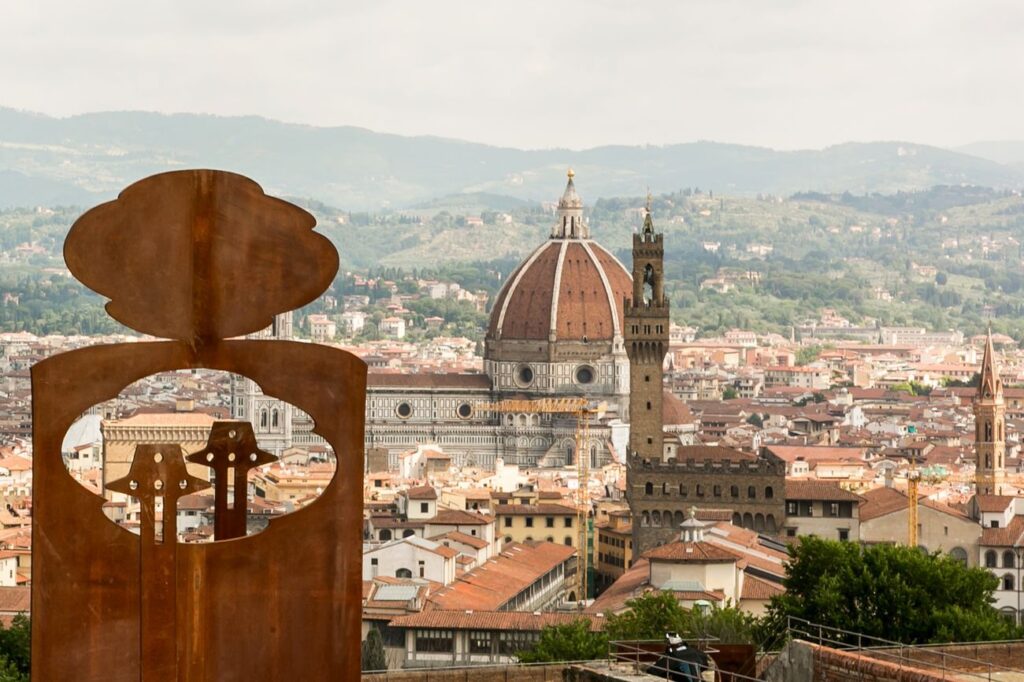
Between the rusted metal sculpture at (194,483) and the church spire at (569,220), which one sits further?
the church spire at (569,220)

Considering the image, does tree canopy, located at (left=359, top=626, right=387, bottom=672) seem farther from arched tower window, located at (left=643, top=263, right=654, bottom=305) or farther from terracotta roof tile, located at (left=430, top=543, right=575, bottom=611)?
arched tower window, located at (left=643, top=263, right=654, bottom=305)

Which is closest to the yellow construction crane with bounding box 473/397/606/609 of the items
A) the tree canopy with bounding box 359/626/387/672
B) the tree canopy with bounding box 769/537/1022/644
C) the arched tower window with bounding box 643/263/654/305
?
the arched tower window with bounding box 643/263/654/305

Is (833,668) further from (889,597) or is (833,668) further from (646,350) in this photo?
(646,350)

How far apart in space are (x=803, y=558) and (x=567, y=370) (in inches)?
2604

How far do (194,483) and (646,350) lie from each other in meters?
48.5

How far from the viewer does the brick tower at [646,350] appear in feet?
174

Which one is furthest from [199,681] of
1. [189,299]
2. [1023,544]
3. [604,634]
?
[1023,544]

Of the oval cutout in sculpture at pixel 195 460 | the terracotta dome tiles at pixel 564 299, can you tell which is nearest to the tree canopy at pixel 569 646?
the oval cutout in sculpture at pixel 195 460

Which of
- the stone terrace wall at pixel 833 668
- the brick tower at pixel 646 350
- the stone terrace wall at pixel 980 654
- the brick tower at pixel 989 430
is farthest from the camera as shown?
the brick tower at pixel 989 430

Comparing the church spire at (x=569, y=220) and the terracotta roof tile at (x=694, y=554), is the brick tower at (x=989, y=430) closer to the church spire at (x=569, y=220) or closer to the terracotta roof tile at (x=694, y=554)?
the terracotta roof tile at (x=694, y=554)

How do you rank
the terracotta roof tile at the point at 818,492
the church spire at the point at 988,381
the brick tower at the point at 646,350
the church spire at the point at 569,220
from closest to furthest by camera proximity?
the terracotta roof tile at the point at 818,492 < the brick tower at the point at 646,350 < the church spire at the point at 988,381 < the church spire at the point at 569,220

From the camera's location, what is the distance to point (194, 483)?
6.84 m

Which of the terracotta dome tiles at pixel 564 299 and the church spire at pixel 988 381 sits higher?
the terracotta dome tiles at pixel 564 299

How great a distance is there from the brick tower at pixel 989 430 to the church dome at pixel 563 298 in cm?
3478
